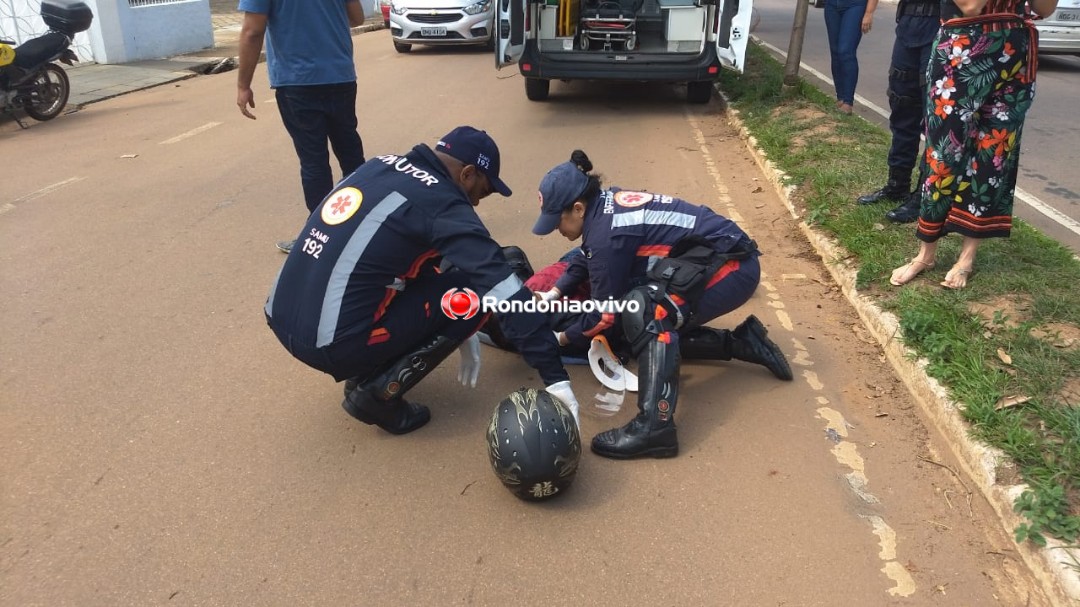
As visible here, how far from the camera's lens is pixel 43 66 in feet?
28.9

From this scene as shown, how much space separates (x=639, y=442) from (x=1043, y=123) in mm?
8117

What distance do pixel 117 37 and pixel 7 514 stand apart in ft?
40.1

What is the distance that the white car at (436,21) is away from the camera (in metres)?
14.3

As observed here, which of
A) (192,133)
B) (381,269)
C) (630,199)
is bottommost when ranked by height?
(192,133)

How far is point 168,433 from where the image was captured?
3160 millimetres

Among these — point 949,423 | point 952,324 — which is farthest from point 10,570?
point 952,324

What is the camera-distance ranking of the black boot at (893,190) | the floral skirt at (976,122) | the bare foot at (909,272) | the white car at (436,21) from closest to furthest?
the floral skirt at (976,122)
the bare foot at (909,272)
the black boot at (893,190)
the white car at (436,21)

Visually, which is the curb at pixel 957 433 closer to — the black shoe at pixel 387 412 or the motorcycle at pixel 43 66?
the black shoe at pixel 387 412

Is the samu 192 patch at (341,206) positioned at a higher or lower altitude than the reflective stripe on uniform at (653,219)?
higher

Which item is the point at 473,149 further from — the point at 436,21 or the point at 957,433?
the point at 436,21

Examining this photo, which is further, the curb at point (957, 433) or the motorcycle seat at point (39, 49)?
the motorcycle seat at point (39, 49)

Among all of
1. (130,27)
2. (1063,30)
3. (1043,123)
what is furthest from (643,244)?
(130,27)

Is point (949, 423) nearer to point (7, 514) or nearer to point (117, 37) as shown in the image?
point (7, 514)

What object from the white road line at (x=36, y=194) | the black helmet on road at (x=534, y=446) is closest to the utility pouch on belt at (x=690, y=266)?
the black helmet on road at (x=534, y=446)
